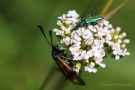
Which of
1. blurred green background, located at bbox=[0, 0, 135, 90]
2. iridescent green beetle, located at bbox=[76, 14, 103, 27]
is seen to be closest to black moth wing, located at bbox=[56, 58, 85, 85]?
iridescent green beetle, located at bbox=[76, 14, 103, 27]

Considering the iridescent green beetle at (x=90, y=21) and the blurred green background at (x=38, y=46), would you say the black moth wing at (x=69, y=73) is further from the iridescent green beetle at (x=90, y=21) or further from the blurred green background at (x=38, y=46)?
the blurred green background at (x=38, y=46)

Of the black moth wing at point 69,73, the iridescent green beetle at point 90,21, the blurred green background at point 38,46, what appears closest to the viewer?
the black moth wing at point 69,73

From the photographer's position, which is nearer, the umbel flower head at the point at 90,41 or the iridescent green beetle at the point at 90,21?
the umbel flower head at the point at 90,41

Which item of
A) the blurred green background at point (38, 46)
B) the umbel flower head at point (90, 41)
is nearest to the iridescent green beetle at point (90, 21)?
the umbel flower head at point (90, 41)

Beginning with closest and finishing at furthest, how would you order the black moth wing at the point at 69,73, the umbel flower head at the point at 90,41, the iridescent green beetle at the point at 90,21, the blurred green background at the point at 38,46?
the black moth wing at the point at 69,73, the umbel flower head at the point at 90,41, the iridescent green beetle at the point at 90,21, the blurred green background at the point at 38,46

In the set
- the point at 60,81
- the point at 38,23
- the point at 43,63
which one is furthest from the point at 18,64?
the point at 60,81

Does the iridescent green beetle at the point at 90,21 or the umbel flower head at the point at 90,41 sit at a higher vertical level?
the iridescent green beetle at the point at 90,21

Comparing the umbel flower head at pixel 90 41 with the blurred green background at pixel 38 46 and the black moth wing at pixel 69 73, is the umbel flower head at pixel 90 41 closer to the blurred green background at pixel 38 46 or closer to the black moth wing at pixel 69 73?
the black moth wing at pixel 69 73

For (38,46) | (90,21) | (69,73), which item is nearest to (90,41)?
(90,21)
